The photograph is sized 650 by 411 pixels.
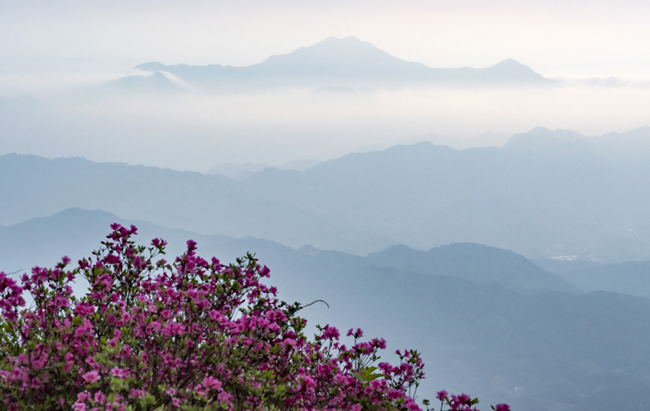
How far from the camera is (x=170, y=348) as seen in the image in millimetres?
4680

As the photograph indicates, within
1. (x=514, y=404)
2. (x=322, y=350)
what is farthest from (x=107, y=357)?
(x=514, y=404)

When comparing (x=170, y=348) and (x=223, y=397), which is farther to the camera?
(x=170, y=348)

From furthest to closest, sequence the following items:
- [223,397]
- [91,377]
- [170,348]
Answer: [170,348] < [223,397] < [91,377]

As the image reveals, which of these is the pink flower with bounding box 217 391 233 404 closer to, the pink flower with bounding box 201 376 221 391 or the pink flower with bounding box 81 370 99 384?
the pink flower with bounding box 201 376 221 391

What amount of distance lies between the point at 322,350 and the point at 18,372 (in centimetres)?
329

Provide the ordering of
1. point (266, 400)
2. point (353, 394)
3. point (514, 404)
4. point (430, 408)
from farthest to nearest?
point (514, 404)
point (430, 408)
point (353, 394)
point (266, 400)

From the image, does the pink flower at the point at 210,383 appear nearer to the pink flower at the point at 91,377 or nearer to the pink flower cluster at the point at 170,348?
the pink flower cluster at the point at 170,348

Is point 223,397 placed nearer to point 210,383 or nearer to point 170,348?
point 210,383

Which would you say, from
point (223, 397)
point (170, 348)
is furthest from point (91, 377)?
point (223, 397)

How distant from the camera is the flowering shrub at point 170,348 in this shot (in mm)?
4258

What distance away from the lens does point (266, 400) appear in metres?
4.74

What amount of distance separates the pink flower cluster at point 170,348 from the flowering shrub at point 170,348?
0.05ft

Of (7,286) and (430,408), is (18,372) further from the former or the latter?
(430,408)

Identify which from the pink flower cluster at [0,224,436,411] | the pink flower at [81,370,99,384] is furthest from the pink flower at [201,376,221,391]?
the pink flower at [81,370,99,384]
